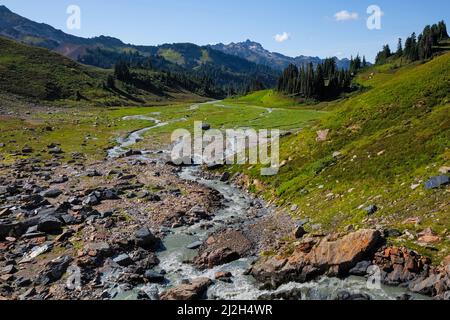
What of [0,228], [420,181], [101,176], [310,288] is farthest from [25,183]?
[420,181]

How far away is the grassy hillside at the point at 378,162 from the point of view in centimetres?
2675

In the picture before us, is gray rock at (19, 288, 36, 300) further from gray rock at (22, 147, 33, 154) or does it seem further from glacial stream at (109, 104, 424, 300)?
gray rock at (22, 147, 33, 154)

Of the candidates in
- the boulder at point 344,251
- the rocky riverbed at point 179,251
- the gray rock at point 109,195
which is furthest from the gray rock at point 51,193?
the boulder at point 344,251

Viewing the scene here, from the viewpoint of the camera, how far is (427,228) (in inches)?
906

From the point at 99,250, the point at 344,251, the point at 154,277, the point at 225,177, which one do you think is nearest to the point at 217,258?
the point at 154,277

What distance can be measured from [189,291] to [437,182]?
1852 cm

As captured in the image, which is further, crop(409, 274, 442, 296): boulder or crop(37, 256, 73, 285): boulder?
crop(37, 256, 73, 285): boulder

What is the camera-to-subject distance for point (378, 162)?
116ft

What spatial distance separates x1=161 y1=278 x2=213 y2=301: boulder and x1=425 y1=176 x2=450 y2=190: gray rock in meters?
16.7

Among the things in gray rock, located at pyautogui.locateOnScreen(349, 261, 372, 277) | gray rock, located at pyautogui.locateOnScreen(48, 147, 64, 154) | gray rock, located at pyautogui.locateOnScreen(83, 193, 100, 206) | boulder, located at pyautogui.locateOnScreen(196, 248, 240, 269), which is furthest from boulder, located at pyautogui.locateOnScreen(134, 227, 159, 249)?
gray rock, located at pyautogui.locateOnScreen(48, 147, 64, 154)

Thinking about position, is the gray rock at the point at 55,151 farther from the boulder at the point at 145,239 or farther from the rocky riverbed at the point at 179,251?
the boulder at the point at 145,239

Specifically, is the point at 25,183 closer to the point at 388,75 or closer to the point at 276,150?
the point at 276,150

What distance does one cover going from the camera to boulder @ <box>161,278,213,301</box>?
21250 millimetres
